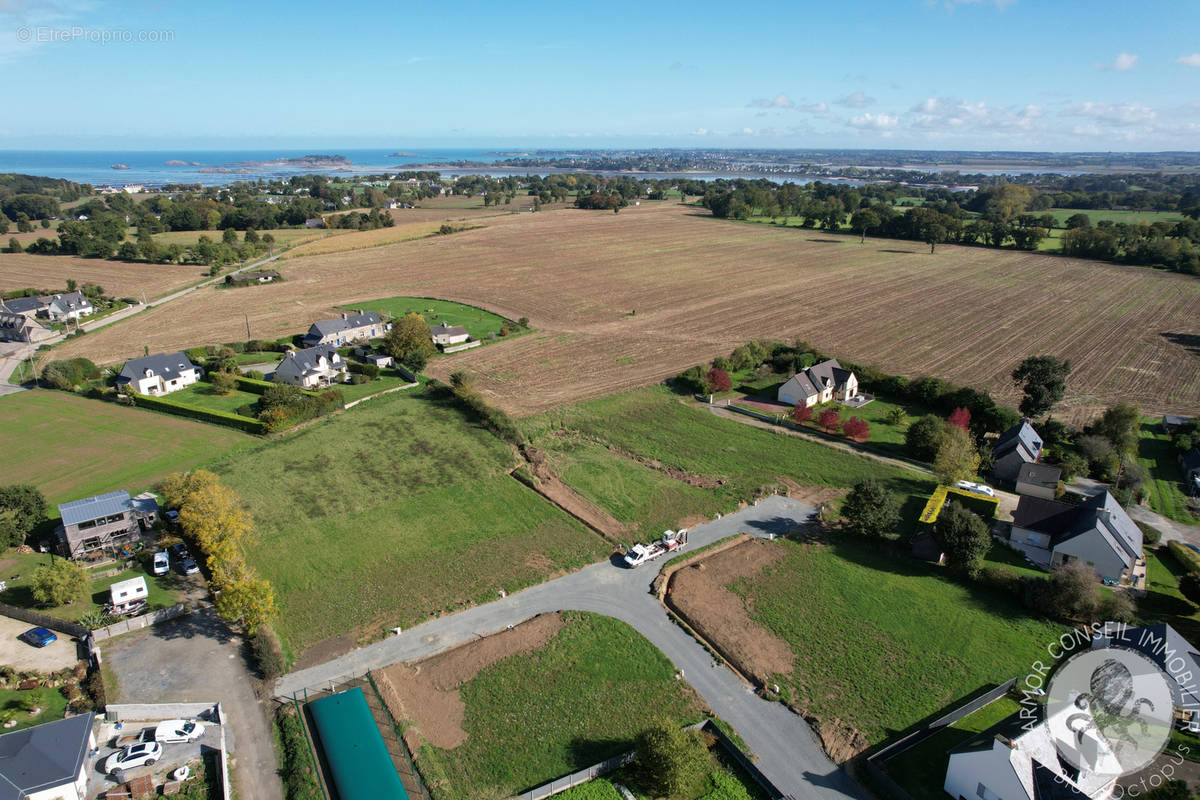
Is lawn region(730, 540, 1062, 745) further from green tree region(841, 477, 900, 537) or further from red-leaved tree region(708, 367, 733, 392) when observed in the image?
red-leaved tree region(708, 367, 733, 392)

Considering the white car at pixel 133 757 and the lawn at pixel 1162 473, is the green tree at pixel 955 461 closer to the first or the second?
the lawn at pixel 1162 473

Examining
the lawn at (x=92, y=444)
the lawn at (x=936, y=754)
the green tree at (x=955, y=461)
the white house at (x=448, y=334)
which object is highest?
the white house at (x=448, y=334)

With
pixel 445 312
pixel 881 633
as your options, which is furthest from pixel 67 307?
pixel 881 633

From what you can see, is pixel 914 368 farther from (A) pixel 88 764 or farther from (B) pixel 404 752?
(A) pixel 88 764

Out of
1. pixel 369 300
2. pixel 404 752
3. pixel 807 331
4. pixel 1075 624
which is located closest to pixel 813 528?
pixel 1075 624

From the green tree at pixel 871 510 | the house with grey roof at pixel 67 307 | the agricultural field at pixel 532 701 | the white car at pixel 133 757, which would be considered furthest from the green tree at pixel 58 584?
the house with grey roof at pixel 67 307

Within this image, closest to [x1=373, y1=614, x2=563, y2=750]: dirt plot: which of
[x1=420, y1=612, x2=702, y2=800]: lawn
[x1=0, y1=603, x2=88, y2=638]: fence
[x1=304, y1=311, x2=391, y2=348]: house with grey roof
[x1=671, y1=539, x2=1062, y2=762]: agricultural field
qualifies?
[x1=420, y1=612, x2=702, y2=800]: lawn
